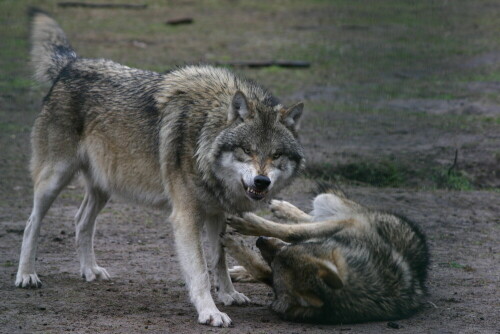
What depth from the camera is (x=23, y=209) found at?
7.95 metres

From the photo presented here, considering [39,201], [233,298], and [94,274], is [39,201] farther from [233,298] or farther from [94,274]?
[233,298]

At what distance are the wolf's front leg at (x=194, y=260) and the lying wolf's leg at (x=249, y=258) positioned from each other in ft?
0.96

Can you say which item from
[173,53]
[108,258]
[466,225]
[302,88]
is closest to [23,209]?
[108,258]

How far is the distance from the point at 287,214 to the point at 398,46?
365 inches

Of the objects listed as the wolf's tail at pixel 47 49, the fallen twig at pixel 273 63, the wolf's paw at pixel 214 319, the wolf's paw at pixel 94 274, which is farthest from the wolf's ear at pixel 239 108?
the fallen twig at pixel 273 63

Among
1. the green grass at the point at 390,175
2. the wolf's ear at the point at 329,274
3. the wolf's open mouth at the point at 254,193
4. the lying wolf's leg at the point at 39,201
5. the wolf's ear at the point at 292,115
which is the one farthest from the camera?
the green grass at the point at 390,175

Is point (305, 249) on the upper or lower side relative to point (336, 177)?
upper

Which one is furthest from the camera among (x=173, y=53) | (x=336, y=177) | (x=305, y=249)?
(x=173, y=53)

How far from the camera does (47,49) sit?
6711mm

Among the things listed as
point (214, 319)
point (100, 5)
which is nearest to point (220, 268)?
point (214, 319)

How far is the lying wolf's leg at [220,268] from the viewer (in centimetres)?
572

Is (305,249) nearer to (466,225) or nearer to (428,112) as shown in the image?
(466,225)

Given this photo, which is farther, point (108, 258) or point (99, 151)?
point (108, 258)

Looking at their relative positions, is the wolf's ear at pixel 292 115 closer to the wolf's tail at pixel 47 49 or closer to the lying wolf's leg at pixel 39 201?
the lying wolf's leg at pixel 39 201
